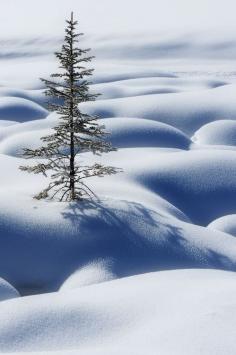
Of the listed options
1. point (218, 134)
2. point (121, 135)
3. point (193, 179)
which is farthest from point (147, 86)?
point (193, 179)

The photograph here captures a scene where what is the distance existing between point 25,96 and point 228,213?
3052 cm

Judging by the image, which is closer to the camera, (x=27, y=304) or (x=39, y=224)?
(x=27, y=304)

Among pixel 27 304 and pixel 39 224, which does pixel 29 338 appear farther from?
pixel 39 224

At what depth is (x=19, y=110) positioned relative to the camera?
42.2m

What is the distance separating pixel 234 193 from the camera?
78.4 ft

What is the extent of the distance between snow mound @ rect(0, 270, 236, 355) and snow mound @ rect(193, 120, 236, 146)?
2157 cm

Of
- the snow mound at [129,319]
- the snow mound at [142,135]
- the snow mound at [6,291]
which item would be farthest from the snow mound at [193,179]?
the snow mound at [6,291]

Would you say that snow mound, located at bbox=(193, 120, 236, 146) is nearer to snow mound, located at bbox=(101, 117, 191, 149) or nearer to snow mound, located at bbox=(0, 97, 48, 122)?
snow mound, located at bbox=(101, 117, 191, 149)

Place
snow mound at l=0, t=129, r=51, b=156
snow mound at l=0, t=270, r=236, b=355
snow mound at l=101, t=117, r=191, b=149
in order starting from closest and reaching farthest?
1. snow mound at l=0, t=270, r=236, b=355
2. snow mound at l=0, t=129, r=51, b=156
3. snow mound at l=101, t=117, r=191, b=149

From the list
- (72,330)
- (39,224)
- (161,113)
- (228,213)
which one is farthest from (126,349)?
(161,113)

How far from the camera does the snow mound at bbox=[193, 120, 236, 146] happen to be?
1393 inches

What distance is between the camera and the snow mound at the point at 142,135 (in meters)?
32.5

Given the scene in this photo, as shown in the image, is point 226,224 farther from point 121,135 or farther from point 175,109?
point 175,109

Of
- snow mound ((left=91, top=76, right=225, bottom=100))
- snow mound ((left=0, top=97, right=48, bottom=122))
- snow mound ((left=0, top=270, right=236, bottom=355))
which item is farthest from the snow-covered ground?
snow mound ((left=91, top=76, right=225, bottom=100))
